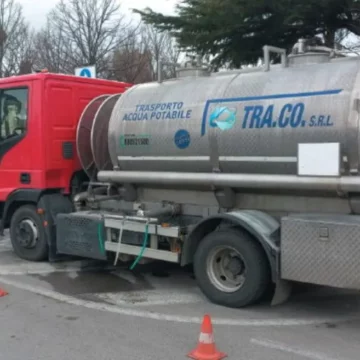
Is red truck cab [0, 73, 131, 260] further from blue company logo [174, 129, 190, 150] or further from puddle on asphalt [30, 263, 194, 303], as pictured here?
blue company logo [174, 129, 190, 150]

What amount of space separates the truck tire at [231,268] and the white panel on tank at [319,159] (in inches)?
38.1

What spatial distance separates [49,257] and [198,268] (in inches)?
110

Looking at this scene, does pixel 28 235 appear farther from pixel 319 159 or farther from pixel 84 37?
pixel 84 37

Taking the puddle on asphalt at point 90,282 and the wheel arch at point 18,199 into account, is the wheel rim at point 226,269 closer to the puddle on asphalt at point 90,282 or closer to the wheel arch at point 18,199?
the puddle on asphalt at point 90,282

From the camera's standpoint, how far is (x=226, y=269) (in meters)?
6.29

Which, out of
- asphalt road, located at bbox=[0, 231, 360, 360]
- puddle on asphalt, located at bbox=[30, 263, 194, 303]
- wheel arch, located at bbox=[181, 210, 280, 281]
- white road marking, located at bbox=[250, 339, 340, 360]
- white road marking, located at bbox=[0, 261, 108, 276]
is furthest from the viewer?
white road marking, located at bbox=[0, 261, 108, 276]

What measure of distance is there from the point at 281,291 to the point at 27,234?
13.7ft

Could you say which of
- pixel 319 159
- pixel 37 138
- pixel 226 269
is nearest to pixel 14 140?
pixel 37 138

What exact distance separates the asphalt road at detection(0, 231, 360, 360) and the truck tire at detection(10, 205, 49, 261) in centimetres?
67

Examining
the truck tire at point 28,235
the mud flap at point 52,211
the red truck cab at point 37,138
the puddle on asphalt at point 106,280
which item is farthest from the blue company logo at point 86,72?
the puddle on asphalt at point 106,280

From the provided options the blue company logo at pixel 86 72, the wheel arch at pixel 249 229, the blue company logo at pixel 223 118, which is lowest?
the wheel arch at pixel 249 229

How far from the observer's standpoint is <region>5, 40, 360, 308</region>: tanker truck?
543cm

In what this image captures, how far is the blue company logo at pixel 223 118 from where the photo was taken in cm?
614

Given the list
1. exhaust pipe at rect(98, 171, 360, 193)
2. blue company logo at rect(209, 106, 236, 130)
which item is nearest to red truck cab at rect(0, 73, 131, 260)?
exhaust pipe at rect(98, 171, 360, 193)
